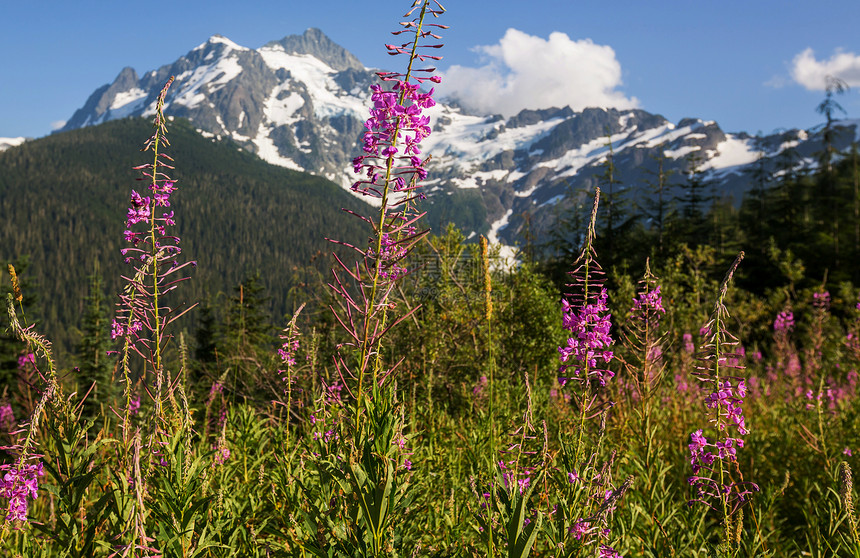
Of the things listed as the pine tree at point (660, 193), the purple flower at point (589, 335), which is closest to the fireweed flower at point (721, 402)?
the purple flower at point (589, 335)

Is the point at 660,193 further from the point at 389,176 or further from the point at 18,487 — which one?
the point at 18,487

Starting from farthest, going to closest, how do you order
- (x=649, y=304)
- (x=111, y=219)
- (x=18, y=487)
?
(x=111, y=219)
(x=649, y=304)
(x=18, y=487)

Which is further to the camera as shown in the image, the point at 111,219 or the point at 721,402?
the point at 111,219

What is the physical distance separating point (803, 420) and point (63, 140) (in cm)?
24605

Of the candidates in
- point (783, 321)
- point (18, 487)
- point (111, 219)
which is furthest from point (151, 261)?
point (111, 219)

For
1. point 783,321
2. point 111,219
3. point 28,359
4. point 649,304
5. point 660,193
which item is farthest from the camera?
point 111,219

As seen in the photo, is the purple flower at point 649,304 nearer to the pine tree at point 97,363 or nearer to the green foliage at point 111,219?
the pine tree at point 97,363

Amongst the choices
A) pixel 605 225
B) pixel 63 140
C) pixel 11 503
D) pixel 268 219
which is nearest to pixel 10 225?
pixel 63 140

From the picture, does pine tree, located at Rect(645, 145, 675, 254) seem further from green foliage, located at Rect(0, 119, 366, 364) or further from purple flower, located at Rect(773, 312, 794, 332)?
green foliage, located at Rect(0, 119, 366, 364)

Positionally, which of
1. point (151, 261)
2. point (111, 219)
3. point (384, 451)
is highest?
point (111, 219)

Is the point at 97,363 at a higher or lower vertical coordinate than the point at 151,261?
lower

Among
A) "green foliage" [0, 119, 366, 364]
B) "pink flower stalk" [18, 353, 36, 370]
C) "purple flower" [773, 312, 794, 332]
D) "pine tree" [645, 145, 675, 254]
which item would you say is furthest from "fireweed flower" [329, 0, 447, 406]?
"green foliage" [0, 119, 366, 364]

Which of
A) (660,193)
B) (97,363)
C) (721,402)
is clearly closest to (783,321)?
(721,402)

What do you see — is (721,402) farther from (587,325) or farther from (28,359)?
(28,359)
